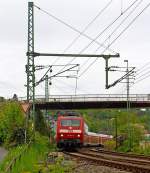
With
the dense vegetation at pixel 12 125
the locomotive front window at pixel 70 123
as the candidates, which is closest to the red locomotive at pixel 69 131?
the locomotive front window at pixel 70 123

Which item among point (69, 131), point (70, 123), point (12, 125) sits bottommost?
point (69, 131)

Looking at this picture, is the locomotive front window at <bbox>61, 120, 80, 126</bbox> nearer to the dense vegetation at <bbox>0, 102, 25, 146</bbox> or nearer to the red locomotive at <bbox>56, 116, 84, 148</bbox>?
the red locomotive at <bbox>56, 116, 84, 148</bbox>

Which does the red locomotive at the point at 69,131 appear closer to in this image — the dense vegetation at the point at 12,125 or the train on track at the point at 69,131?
the train on track at the point at 69,131

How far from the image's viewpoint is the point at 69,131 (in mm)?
48500

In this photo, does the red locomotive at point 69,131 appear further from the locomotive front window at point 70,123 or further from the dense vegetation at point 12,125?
the dense vegetation at point 12,125

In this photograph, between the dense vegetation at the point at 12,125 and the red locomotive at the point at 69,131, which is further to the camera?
the red locomotive at the point at 69,131

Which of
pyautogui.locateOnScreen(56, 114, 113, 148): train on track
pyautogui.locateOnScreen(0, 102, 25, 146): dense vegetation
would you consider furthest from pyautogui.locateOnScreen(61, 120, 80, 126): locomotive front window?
pyautogui.locateOnScreen(0, 102, 25, 146): dense vegetation

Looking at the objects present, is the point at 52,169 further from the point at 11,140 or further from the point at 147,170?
the point at 11,140

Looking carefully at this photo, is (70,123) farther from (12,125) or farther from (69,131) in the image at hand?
(12,125)

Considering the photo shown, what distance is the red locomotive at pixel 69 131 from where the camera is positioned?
159 feet

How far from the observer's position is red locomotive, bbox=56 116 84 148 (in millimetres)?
48312

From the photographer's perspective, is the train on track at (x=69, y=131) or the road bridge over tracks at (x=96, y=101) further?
the road bridge over tracks at (x=96, y=101)

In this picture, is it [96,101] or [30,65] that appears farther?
[96,101]

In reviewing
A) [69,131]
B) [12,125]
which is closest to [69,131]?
[69,131]
